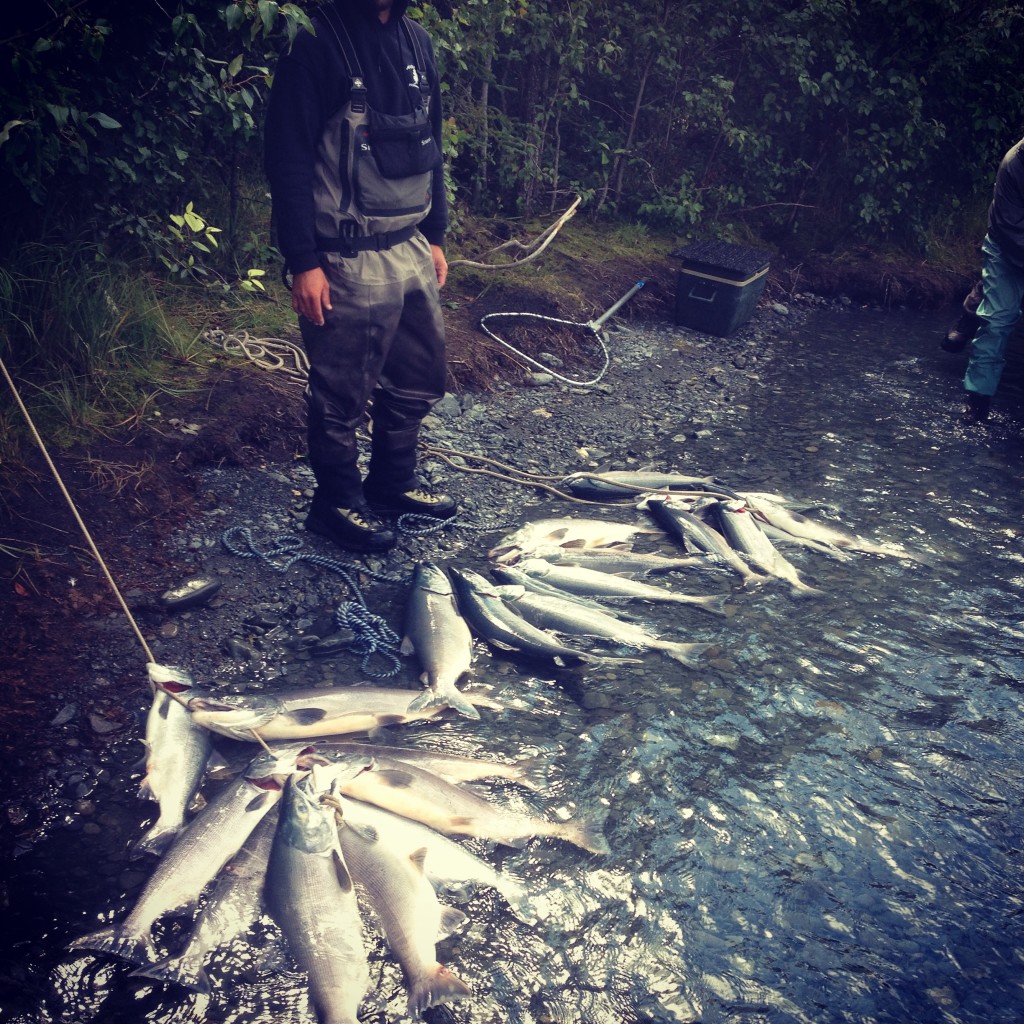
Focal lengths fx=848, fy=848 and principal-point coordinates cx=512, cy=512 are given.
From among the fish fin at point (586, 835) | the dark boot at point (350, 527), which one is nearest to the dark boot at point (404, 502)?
the dark boot at point (350, 527)

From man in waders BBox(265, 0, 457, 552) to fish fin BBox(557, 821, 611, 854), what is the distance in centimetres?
197

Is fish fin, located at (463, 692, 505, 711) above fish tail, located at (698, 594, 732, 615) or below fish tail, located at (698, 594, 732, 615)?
below

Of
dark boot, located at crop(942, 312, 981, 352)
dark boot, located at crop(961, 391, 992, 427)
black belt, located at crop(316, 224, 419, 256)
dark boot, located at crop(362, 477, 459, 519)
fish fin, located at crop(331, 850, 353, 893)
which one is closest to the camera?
fish fin, located at crop(331, 850, 353, 893)

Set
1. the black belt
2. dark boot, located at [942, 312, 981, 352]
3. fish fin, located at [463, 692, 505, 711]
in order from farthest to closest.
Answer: dark boot, located at [942, 312, 981, 352] < the black belt < fish fin, located at [463, 692, 505, 711]

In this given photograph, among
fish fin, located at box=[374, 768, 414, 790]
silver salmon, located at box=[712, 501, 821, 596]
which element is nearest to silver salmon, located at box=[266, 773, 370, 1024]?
fish fin, located at box=[374, 768, 414, 790]

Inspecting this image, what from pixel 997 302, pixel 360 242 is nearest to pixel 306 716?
pixel 360 242

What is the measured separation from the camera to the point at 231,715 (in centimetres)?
335

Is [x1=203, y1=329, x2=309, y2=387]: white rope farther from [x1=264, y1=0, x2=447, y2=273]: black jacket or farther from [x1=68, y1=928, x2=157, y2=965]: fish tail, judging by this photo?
[x1=68, y1=928, x2=157, y2=965]: fish tail

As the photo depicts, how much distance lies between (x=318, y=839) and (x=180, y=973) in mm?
549

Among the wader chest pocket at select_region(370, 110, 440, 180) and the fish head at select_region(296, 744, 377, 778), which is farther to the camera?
the wader chest pocket at select_region(370, 110, 440, 180)

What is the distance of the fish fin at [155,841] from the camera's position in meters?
2.94

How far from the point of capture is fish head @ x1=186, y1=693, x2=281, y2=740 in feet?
11.0

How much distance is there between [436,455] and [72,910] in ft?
11.8

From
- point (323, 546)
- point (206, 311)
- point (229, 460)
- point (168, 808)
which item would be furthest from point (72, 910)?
point (206, 311)
